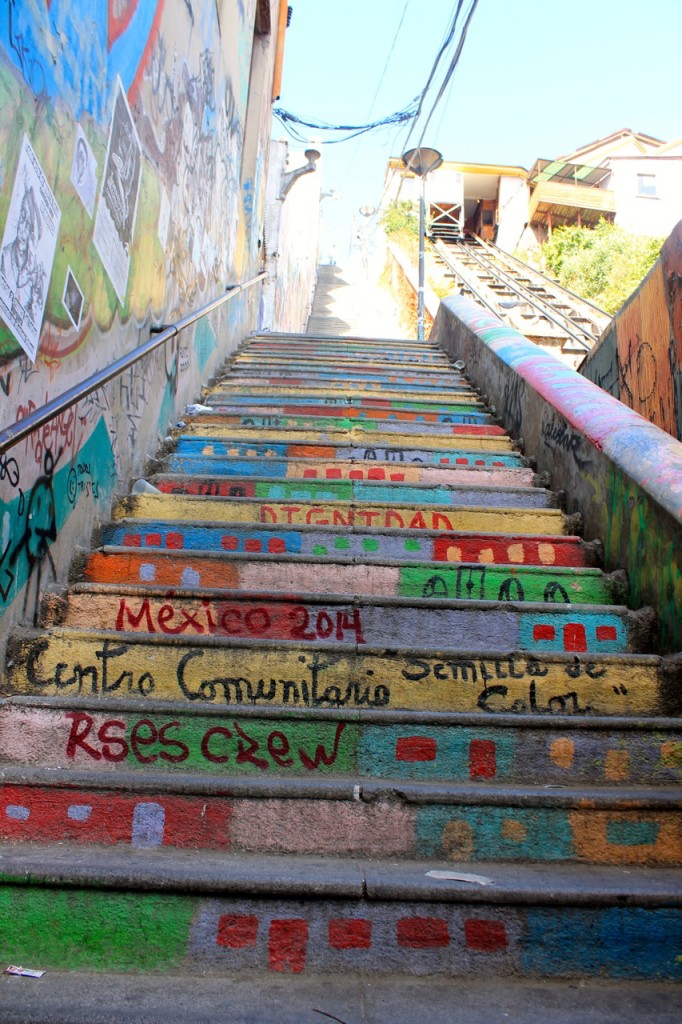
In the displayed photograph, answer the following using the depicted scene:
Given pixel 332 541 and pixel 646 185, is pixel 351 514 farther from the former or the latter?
pixel 646 185

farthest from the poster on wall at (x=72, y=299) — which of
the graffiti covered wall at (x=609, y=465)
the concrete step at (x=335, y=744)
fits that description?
the graffiti covered wall at (x=609, y=465)

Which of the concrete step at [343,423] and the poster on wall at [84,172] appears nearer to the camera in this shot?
the poster on wall at [84,172]

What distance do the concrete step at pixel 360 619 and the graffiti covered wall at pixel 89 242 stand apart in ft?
1.01

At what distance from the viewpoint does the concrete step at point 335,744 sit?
234 centimetres

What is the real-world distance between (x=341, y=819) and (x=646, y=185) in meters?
30.0

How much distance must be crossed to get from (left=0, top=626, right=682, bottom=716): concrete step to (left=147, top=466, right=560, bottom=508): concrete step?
147cm

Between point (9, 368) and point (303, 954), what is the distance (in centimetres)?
198

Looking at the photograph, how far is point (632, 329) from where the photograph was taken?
194 inches

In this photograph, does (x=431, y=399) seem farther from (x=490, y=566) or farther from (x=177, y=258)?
(x=490, y=566)

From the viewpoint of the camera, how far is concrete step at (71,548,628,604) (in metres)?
3.20

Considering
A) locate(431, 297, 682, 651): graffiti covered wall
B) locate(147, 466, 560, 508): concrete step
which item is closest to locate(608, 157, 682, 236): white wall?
locate(431, 297, 682, 651): graffiti covered wall

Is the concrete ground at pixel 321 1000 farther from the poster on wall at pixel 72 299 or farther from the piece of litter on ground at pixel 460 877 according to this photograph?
the poster on wall at pixel 72 299

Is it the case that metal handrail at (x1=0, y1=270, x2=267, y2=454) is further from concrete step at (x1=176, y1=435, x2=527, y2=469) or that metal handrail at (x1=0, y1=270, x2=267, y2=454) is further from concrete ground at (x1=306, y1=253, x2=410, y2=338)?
concrete ground at (x1=306, y1=253, x2=410, y2=338)

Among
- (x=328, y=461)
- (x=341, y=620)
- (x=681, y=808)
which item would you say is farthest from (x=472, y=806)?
(x=328, y=461)
